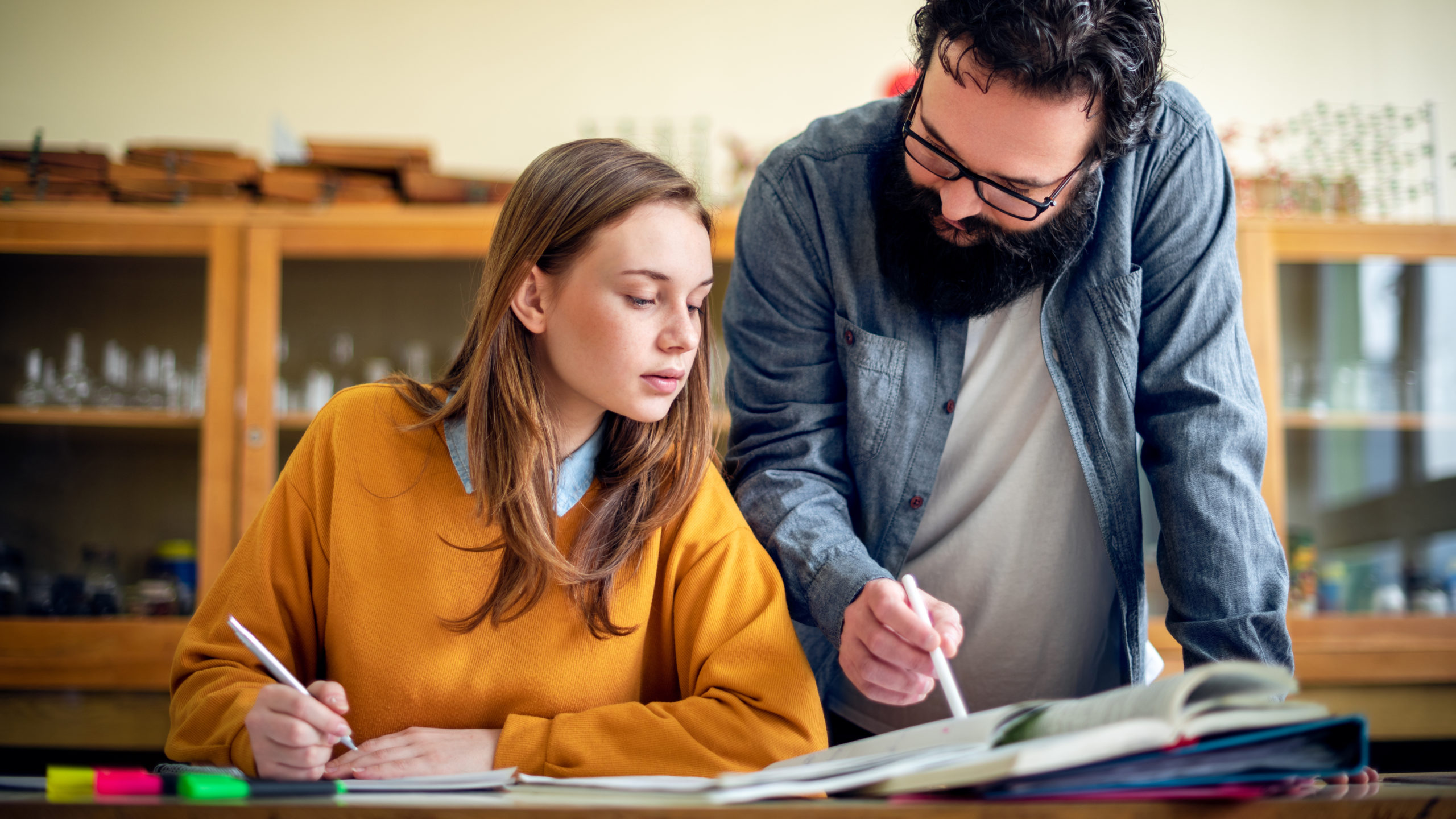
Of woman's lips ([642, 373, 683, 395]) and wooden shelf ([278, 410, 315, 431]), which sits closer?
Result: woman's lips ([642, 373, 683, 395])

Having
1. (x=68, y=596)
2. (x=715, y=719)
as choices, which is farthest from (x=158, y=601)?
(x=715, y=719)

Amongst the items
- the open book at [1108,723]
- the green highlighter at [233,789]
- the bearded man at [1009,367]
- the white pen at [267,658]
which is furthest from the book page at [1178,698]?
the white pen at [267,658]

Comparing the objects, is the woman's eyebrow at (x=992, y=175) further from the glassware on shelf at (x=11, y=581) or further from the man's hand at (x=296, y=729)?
the glassware on shelf at (x=11, y=581)

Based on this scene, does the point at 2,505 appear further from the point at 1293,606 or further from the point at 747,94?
the point at 1293,606

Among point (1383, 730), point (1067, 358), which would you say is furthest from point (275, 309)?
point (1383, 730)

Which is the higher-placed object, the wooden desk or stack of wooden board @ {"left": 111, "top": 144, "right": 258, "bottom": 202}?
stack of wooden board @ {"left": 111, "top": 144, "right": 258, "bottom": 202}

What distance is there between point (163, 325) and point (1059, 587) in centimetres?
221

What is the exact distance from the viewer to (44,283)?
7.74ft

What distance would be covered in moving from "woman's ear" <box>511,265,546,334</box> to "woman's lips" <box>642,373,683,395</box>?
0.44ft

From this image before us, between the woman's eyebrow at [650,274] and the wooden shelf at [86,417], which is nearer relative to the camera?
the woman's eyebrow at [650,274]

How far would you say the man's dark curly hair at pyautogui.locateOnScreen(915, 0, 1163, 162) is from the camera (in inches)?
35.7

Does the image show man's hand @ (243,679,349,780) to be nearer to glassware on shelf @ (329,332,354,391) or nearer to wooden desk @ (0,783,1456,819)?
wooden desk @ (0,783,1456,819)

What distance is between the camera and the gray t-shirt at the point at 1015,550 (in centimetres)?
111

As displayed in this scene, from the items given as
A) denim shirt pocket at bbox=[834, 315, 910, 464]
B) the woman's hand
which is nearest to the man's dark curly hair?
denim shirt pocket at bbox=[834, 315, 910, 464]
